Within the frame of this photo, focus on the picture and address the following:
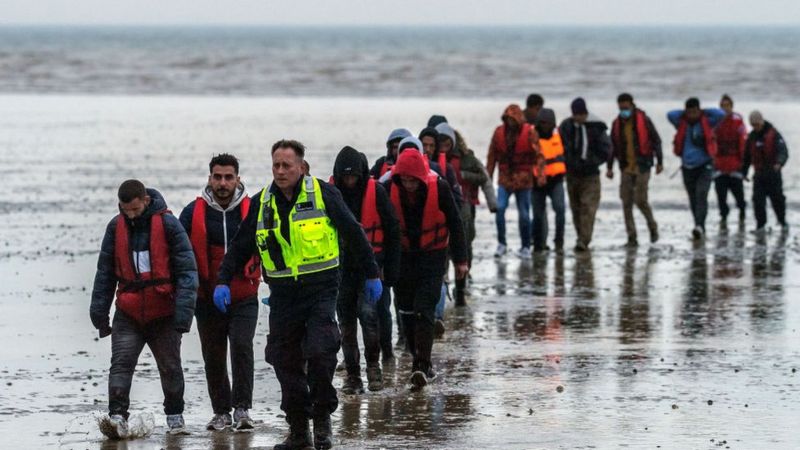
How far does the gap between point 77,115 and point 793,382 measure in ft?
97.0

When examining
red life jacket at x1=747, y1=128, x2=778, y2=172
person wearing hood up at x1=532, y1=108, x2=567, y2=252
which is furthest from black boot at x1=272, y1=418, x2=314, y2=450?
red life jacket at x1=747, y1=128, x2=778, y2=172

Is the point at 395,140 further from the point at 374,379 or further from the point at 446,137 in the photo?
the point at 374,379

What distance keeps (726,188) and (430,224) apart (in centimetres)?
1028

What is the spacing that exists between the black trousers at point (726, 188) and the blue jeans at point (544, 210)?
10.6 feet

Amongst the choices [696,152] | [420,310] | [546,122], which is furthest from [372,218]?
[696,152]

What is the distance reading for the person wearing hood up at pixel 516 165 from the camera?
1638 centimetres

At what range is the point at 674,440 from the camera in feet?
27.8

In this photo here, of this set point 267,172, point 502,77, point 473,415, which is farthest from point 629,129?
point 502,77

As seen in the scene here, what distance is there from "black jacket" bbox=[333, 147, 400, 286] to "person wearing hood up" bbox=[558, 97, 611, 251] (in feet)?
24.1

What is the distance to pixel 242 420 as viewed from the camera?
8836 mm

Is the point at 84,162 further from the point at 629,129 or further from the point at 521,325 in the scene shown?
the point at 521,325

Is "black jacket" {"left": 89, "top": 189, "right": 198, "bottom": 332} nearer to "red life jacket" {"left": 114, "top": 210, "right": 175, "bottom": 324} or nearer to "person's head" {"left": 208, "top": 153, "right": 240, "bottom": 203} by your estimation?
"red life jacket" {"left": 114, "top": 210, "right": 175, "bottom": 324}

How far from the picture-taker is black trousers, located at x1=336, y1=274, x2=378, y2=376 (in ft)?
33.5

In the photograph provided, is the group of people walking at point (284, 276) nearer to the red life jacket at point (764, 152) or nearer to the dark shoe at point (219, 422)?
the dark shoe at point (219, 422)
